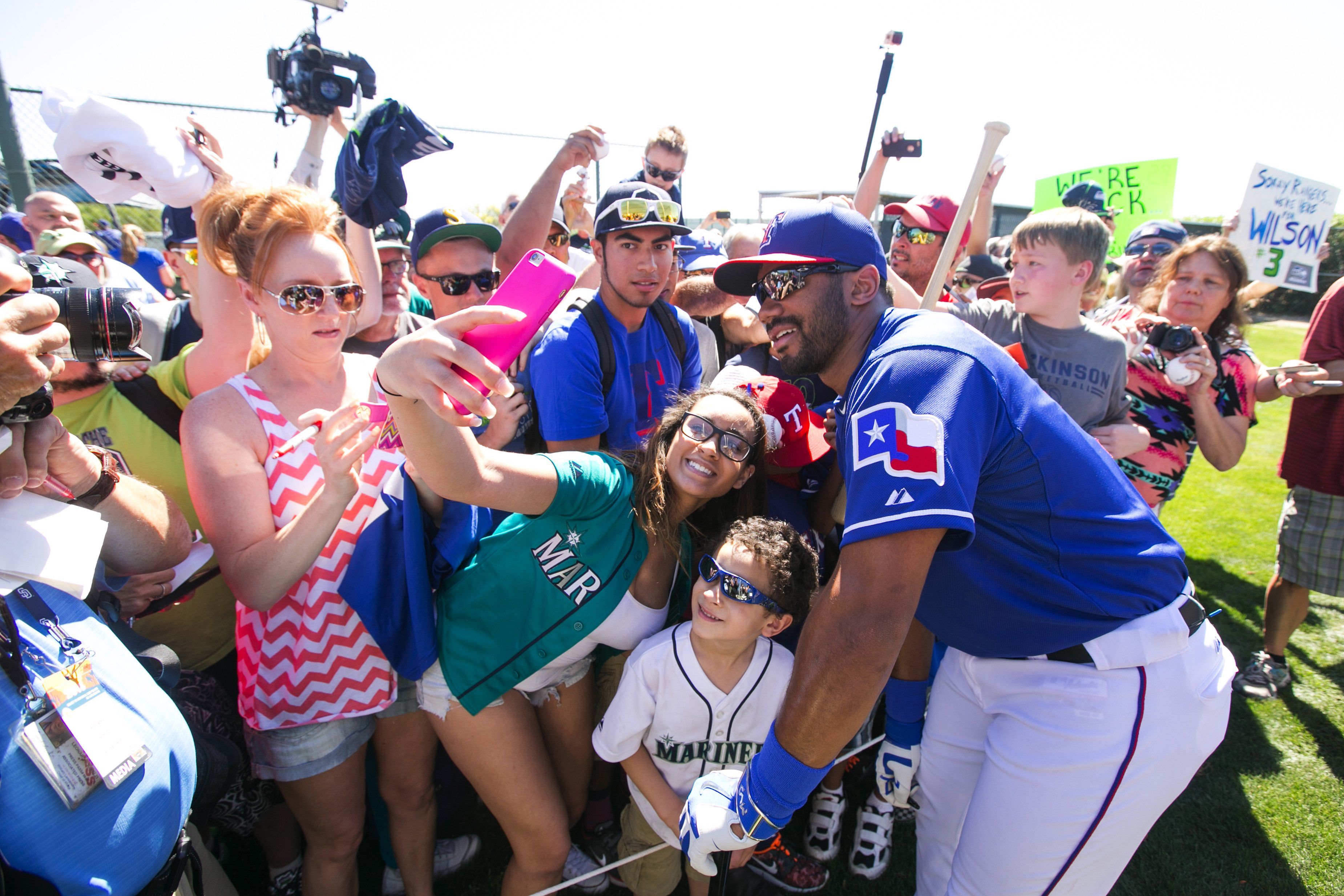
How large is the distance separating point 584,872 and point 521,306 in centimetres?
250

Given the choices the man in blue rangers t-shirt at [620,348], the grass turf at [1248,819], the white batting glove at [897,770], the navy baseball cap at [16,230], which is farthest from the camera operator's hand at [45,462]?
the navy baseball cap at [16,230]

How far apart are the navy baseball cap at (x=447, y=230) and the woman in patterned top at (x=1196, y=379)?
139 inches

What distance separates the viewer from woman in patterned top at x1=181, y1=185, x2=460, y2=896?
1938 millimetres

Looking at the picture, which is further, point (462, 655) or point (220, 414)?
point (462, 655)

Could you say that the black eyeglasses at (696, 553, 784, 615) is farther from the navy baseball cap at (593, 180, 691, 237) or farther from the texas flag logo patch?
the navy baseball cap at (593, 180, 691, 237)

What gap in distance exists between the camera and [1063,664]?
1836 mm

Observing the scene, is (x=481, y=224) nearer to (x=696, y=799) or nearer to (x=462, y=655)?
(x=462, y=655)

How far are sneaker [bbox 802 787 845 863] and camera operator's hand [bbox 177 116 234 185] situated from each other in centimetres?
363

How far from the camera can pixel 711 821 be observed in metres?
1.76

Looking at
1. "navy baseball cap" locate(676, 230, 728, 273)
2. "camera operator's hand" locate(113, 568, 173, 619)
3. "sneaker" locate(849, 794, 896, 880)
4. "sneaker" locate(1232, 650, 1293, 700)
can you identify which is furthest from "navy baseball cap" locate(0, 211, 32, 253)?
"sneaker" locate(1232, 650, 1293, 700)

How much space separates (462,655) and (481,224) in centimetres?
225

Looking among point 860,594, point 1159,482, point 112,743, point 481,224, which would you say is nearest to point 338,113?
point 481,224

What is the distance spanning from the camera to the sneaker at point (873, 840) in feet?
9.32

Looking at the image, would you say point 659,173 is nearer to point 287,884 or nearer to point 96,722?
point 96,722
